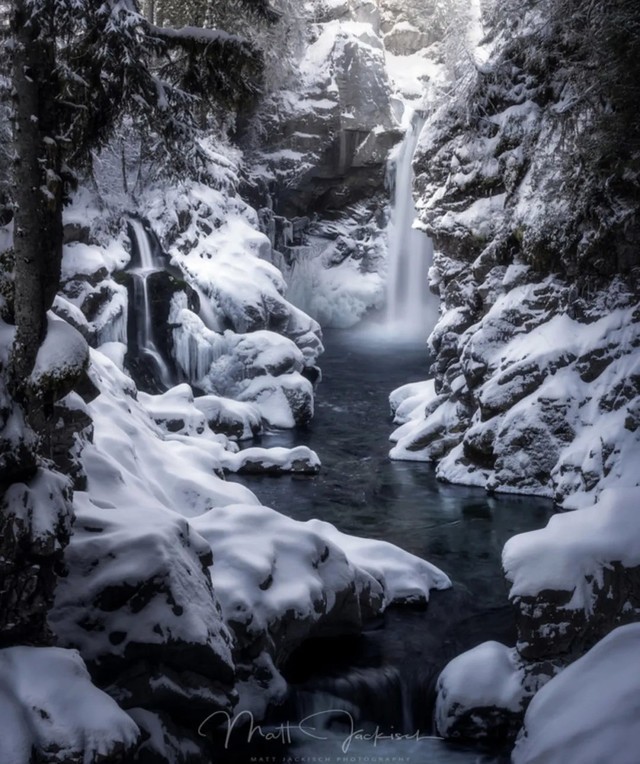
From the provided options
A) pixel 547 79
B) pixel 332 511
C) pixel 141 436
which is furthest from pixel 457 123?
pixel 141 436

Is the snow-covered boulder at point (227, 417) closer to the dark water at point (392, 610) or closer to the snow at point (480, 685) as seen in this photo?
the dark water at point (392, 610)

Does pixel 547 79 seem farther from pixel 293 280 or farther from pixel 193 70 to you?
pixel 293 280

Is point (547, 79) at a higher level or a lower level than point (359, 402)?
higher

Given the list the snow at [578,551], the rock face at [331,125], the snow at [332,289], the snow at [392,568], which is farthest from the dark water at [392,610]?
the rock face at [331,125]

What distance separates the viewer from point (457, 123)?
54.9 ft

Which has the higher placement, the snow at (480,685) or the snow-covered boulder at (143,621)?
the snow-covered boulder at (143,621)

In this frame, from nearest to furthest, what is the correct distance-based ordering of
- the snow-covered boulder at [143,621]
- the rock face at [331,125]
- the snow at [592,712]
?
the snow at [592,712]
the snow-covered boulder at [143,621]
the rock face at [331,125]

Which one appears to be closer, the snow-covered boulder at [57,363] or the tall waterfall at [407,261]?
the snow-covered boulder at [57,363]

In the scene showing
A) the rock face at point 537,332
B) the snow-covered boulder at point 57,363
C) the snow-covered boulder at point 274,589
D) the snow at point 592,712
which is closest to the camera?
the snow at point 592,712

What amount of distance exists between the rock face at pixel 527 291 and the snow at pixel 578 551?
4.16 m

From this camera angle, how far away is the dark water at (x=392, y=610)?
6.26m

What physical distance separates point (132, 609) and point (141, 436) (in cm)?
457

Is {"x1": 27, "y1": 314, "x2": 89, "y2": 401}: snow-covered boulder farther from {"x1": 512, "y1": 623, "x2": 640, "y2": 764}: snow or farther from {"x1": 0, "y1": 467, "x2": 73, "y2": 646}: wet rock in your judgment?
{"x1": 512, "y1": 623, "x2": 640, "y2": 764}: snow

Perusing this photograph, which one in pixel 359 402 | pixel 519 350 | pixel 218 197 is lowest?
pixel 359 402
